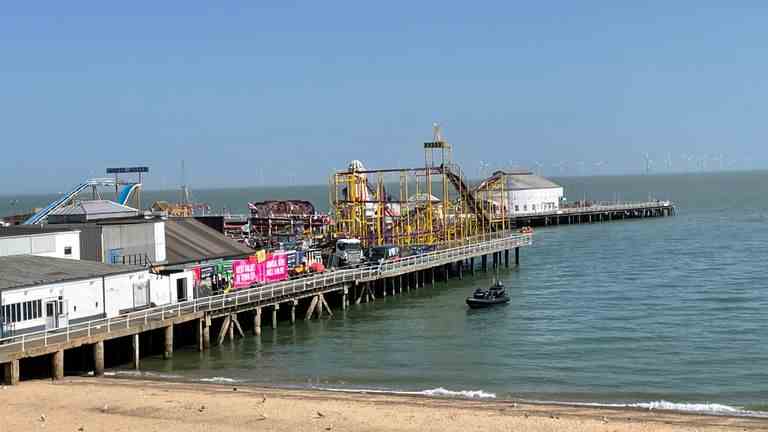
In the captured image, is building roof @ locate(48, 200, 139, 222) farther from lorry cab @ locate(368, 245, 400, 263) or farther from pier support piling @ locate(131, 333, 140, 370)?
lorry cab @ locate(368, 245, 400, 263)

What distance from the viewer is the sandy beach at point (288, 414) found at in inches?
1052

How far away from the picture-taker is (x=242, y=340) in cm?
4397

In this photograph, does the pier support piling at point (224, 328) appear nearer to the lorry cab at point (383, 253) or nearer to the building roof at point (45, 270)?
the building roof at point (45, 270)

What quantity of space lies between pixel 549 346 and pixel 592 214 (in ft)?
318

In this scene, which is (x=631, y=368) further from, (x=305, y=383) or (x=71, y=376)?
(x=71, y=376)

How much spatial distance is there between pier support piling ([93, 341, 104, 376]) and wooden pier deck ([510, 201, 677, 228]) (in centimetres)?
9191

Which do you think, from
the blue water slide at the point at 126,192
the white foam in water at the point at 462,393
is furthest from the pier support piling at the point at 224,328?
the blue water slide at the point at 126,192

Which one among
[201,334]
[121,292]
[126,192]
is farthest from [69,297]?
[126,192]

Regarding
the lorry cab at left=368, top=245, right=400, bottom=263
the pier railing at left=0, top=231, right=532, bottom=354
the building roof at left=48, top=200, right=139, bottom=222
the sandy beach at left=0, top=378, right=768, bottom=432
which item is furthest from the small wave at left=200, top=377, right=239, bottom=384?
the lorry cab at left=368, top=245, right=400, bottom=263

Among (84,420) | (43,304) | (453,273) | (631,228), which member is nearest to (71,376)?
(43,304)

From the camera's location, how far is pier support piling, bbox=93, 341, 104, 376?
35094mm

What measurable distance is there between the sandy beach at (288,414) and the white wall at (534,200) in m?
98.3

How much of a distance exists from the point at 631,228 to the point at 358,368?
292 feet

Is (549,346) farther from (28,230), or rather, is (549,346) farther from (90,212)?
(90,212)
